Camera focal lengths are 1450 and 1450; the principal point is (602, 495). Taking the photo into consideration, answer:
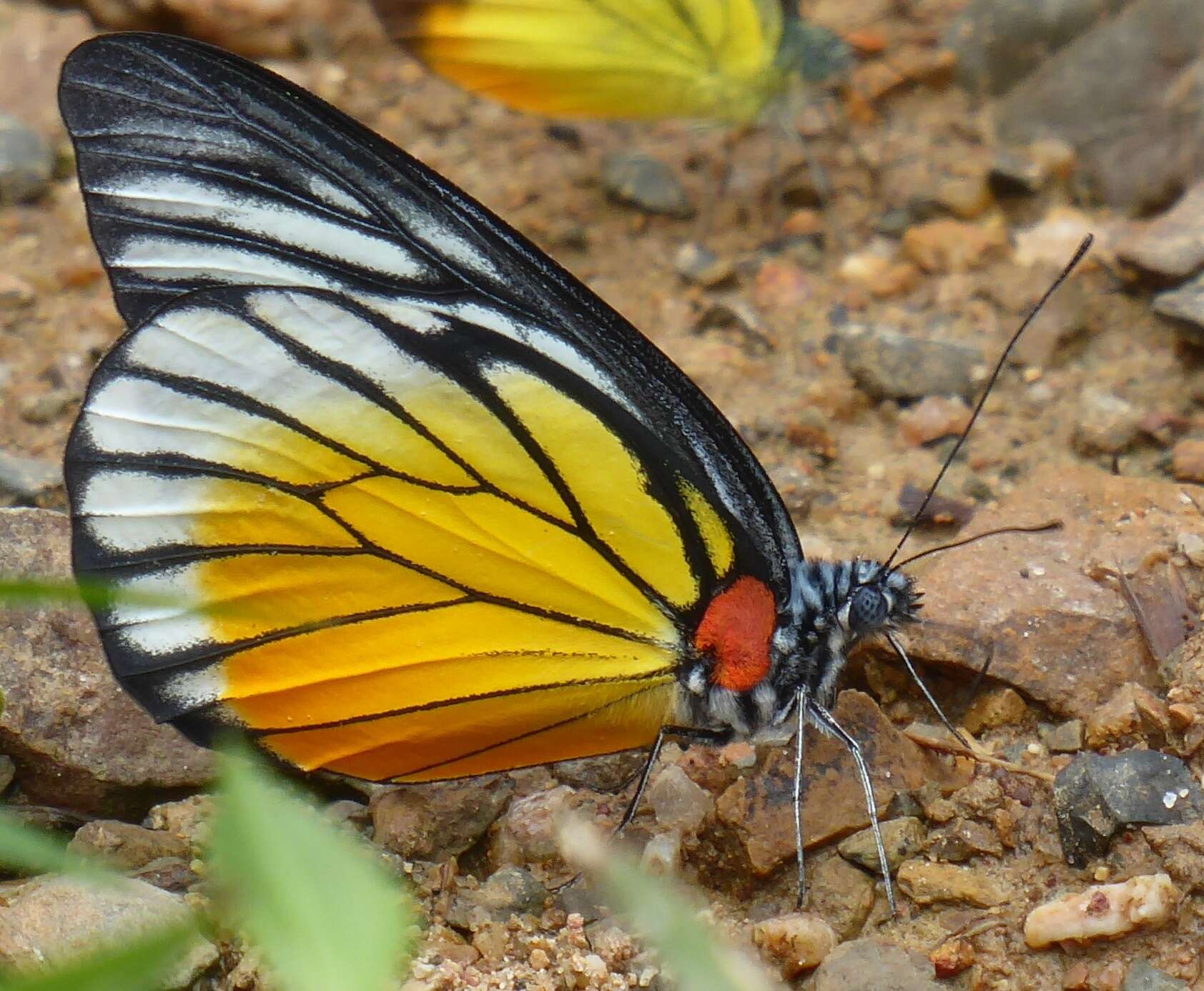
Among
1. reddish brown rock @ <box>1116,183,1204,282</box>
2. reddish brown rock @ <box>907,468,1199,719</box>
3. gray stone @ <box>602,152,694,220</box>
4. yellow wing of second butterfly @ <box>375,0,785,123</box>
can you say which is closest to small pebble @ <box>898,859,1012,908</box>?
reddish brown rock @ <box>907,468,1199,719</box>

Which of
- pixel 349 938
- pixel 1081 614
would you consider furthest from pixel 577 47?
pixel 349 938

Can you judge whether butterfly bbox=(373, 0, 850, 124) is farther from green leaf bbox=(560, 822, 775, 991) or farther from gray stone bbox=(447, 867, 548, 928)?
green leaf bbox=(560, 822, 775, 991)

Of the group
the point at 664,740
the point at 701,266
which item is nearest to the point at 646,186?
the point at 701,266

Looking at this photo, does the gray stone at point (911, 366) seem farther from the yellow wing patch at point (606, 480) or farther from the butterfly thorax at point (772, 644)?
the yellow wing patch at point (606, 480)

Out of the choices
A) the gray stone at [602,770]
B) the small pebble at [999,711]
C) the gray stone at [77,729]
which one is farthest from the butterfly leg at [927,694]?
the gray stone at [77,729]

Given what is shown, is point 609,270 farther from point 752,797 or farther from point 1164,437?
point 752,797
